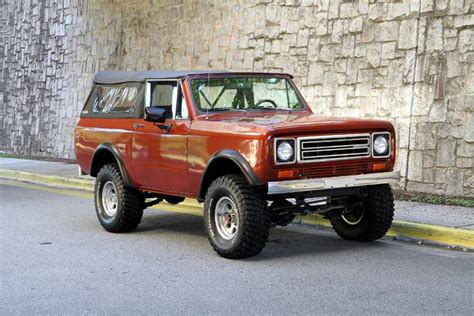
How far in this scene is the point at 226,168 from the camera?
835cm

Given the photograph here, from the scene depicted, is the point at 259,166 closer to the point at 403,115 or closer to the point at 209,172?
the point at 209,172

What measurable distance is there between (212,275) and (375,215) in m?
2.18

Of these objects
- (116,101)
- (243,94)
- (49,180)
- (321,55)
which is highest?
(321,55)

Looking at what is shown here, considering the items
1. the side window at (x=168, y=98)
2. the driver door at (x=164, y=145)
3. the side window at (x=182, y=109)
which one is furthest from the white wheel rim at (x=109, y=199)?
the side window at (x=182, y=109)

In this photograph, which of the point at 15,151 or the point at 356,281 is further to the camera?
the point at 15,151

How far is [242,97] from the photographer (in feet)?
30.1

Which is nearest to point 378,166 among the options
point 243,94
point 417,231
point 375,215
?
point 375,215

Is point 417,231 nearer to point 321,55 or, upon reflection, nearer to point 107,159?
point 107,159

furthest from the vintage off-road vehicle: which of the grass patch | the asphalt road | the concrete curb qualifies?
the grass patch

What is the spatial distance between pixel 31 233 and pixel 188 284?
354 centimetres

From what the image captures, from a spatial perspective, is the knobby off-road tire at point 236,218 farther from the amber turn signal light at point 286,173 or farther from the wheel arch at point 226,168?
the amber turn signal light at point 286,173

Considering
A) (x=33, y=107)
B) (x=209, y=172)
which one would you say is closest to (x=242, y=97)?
(x=209, y=172)

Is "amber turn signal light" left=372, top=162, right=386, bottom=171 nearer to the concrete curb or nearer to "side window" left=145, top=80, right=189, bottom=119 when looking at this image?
the concrete curb

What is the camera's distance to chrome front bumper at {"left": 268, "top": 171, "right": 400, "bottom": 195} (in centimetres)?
765
